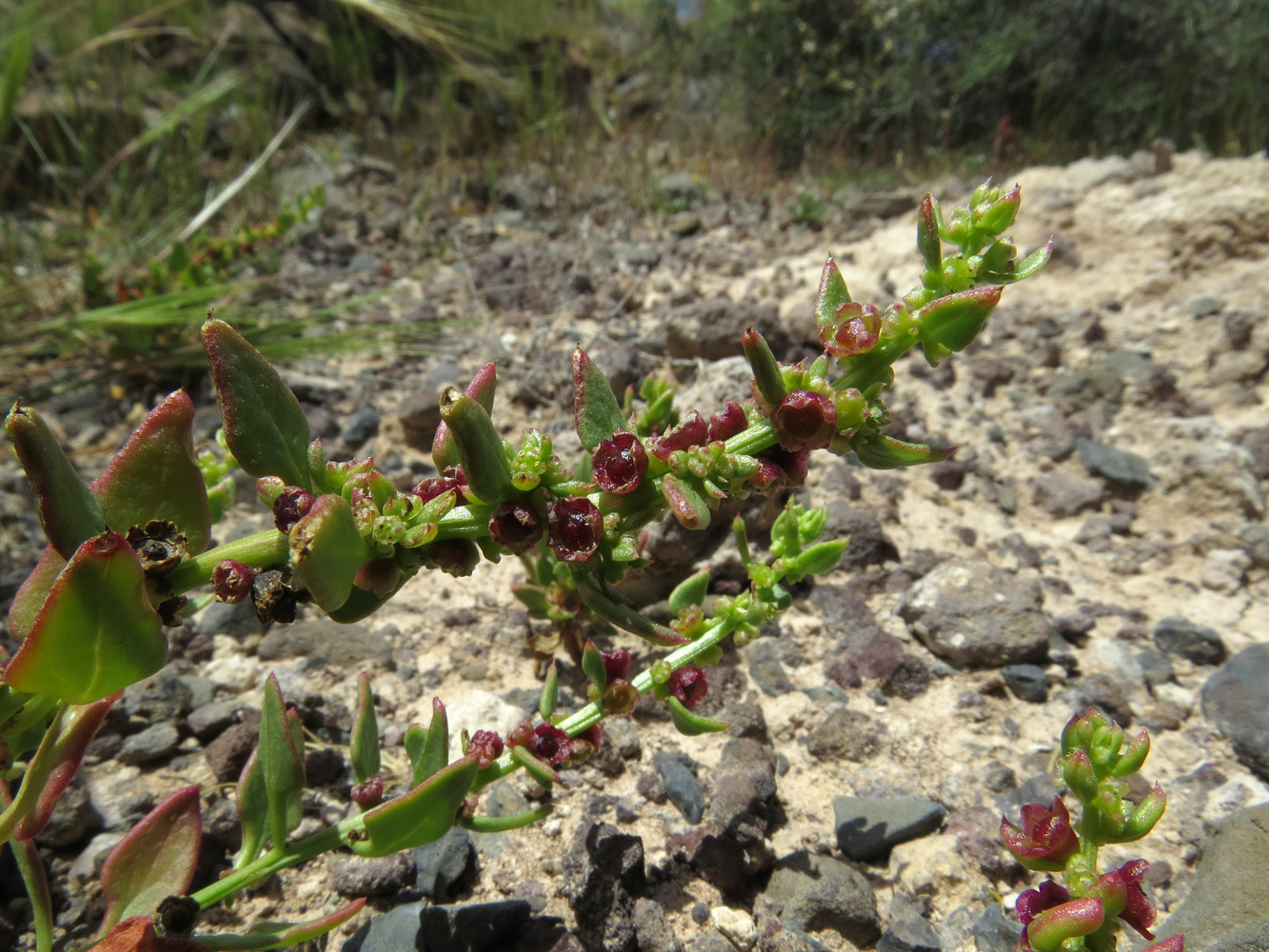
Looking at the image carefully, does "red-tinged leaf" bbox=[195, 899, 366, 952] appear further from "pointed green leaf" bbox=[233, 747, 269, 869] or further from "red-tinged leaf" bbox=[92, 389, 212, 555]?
"red-tinged leaf" bbox=[92, 389, 212, 555]

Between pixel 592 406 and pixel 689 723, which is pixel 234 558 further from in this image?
pixel 689 723

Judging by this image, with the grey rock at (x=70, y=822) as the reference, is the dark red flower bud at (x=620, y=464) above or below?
above

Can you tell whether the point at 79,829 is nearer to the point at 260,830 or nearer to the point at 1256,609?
the point at 260,830

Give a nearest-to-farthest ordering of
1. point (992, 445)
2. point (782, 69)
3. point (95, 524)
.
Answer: point (95, 524), point (992, 445), point (782, 69)

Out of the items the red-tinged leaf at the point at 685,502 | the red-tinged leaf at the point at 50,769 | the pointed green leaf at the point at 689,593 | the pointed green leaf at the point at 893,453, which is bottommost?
the pointed green leaf at the point at 689,593

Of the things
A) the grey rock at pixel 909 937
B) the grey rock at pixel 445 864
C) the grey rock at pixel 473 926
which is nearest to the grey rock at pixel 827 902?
the grey rock at pixel 909 937

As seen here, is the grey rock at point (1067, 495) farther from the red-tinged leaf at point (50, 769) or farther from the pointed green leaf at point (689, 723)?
the red-tinged leaf at point (50, 769)

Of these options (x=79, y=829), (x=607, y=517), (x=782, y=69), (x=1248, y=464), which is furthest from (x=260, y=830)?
(x=782, y=69)
